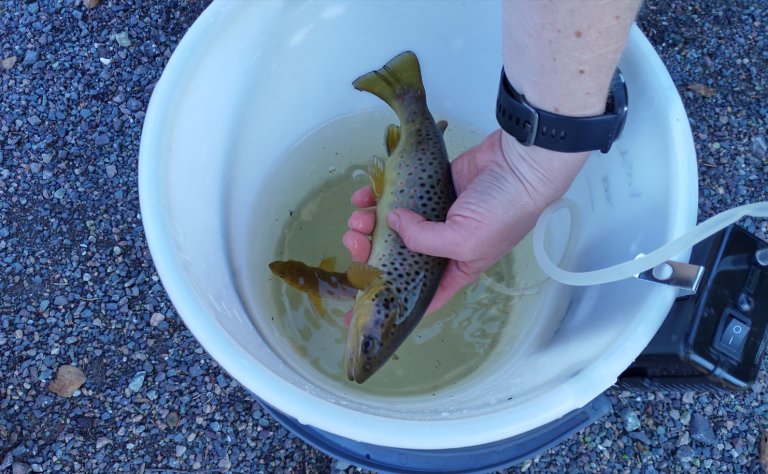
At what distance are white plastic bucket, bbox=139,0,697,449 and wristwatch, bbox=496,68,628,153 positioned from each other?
4.9 inches

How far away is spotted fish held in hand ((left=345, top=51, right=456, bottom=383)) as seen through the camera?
1413mm

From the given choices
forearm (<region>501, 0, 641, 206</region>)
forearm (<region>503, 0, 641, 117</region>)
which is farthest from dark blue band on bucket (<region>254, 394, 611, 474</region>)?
forearm (<region>503, 0, 641, 117</region>)

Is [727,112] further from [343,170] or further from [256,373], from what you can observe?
[256,373]

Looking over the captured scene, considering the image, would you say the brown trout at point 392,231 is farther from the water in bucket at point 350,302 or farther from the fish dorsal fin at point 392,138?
the water in bucket at point 350,302

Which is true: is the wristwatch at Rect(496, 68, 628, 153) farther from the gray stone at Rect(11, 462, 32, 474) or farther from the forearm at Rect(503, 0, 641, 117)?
the gray stone at Rect(11, 462, 32, 474)

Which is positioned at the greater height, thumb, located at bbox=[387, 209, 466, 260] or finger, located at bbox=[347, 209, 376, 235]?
thumb, located at bbox=[387, 209, 466, 260]

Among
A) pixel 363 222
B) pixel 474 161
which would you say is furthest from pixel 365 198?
pixel 474 161

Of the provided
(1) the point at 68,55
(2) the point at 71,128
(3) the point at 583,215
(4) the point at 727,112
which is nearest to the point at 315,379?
(3) the point at 583,215

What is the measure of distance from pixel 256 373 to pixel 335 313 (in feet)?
2.61

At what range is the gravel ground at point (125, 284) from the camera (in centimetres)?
189

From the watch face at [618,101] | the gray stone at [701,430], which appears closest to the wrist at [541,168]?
the watch face at [618,101]

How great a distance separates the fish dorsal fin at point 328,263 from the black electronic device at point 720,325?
3.15 feet

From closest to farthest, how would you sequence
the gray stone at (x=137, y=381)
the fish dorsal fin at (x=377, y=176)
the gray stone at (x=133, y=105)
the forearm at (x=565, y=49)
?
the forearm at (x=565, y=49), the fish dorsal fin at (x=377, y=176), the gray stone at (x=137, y=381), the gray stone at (x=133, y=105)

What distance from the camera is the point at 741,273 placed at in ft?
4.16
